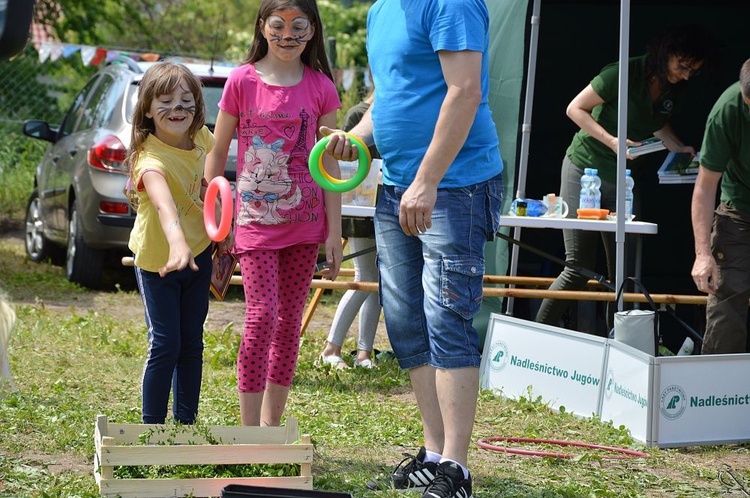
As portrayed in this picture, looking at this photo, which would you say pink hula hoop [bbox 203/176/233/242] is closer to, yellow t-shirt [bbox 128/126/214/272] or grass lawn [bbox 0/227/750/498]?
yellow t-shirt [bbox 128/126/214/272]

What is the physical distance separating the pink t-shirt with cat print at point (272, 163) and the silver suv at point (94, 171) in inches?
145

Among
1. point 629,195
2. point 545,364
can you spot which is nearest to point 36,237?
point 629,195

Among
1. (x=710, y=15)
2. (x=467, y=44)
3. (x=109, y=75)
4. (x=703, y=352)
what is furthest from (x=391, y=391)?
(x=109, y=75)

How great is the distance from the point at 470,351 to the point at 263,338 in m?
0.87

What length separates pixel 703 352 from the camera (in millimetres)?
5551

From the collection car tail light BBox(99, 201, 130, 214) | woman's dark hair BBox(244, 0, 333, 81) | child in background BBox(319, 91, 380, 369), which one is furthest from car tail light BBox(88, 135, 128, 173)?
woman's dark hair BBox(244, 0, 333, 81)

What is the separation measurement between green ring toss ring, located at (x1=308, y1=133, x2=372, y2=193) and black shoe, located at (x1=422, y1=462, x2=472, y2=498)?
1010 mm

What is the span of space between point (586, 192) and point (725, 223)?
1.11 metres

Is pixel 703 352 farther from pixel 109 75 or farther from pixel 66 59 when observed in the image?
pixel 66 59

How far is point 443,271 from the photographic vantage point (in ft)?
12.4

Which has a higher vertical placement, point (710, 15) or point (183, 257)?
point (710, 15)

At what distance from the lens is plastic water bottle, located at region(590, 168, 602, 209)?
6.32 m

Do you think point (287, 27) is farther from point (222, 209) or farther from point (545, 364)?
point (545, 364)

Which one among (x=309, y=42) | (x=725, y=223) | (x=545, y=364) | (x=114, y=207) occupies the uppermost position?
(x=309, y=42)
